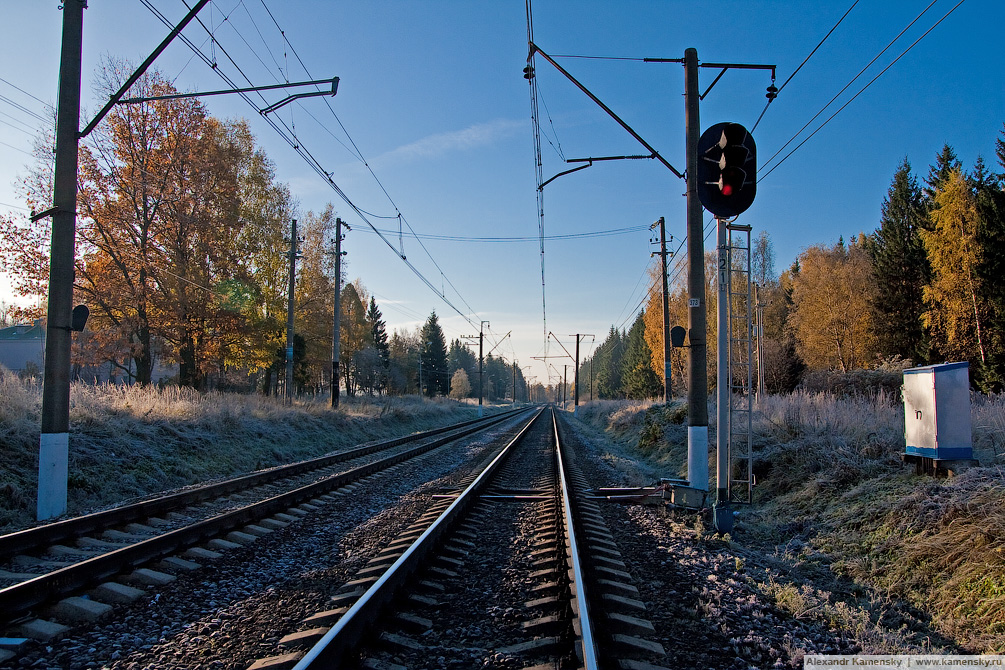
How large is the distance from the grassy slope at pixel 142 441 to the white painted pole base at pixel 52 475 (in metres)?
0.27

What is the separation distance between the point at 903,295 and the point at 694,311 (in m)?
30.6

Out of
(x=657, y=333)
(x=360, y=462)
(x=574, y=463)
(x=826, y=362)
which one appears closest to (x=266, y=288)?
(x=360, y=462)

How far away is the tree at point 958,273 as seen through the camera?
24.7 m

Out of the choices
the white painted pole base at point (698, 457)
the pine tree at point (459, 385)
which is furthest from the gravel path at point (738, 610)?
the pine tree at point (459, 385)

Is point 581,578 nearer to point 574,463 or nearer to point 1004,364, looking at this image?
point 574,463

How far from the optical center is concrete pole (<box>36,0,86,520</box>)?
25.6ft

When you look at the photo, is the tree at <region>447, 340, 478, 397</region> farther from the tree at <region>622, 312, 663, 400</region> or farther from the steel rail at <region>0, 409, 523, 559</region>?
the steel rail at <region>0, 409, 523, 559</region>

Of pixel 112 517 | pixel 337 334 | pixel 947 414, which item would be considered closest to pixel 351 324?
pixel 337 334

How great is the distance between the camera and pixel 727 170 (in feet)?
20.2

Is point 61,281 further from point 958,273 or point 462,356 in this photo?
point 462,356

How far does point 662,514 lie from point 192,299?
62.0 feet

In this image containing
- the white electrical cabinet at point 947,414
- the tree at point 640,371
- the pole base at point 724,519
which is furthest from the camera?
the tree at point 640,371

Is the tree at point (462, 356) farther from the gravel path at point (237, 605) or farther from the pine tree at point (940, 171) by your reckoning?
the gravel path at point (237, 605)

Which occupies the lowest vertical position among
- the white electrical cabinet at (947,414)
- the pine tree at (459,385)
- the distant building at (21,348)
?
the pine tree at (459,385)
